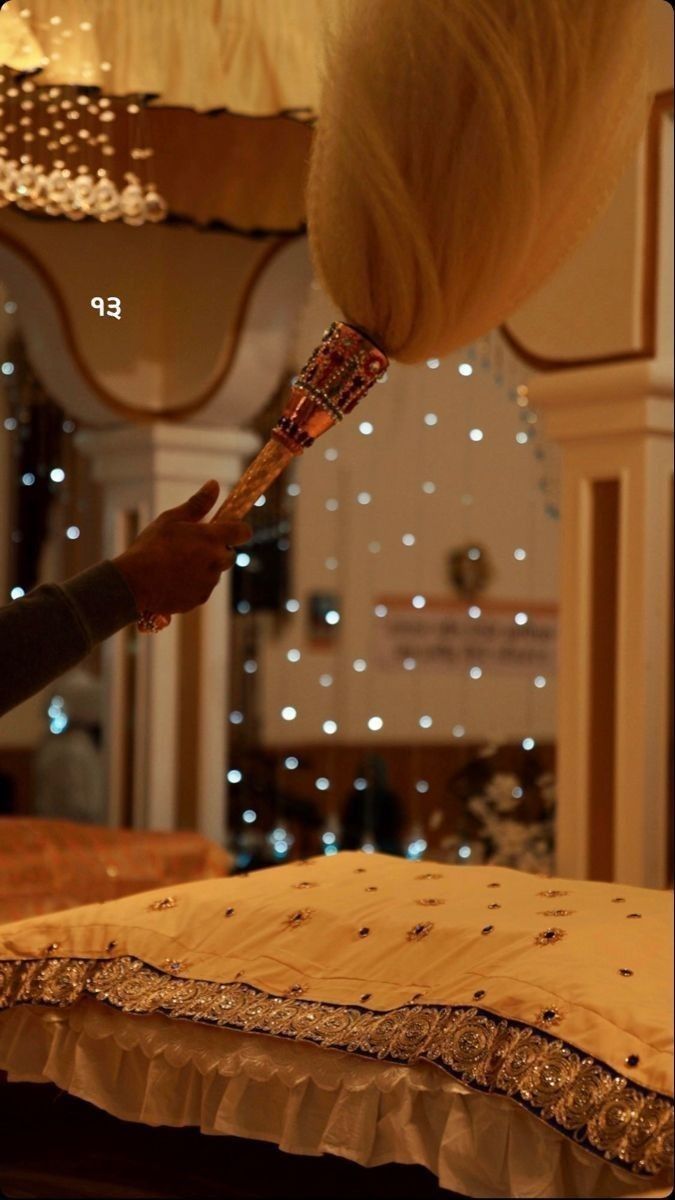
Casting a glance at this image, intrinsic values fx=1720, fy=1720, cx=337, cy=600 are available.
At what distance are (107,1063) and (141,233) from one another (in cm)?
188

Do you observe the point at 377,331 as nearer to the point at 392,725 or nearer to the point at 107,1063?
the point at 107,1063

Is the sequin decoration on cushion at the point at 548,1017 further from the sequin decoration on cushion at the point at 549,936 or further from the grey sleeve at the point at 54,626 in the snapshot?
the grey sleeve at the point at 54,626

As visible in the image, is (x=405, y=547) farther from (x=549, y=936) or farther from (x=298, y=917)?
(x=549, y=936)

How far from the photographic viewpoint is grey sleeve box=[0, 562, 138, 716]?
1.57 metres

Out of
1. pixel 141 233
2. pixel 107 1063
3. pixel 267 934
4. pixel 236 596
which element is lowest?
pixel 107 1063

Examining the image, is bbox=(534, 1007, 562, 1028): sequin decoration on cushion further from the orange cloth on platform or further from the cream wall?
the cream wall

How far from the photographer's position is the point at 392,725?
8.55 metres

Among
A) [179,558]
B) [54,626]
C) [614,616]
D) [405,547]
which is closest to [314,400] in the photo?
[179,558]

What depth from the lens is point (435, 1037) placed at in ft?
6.06

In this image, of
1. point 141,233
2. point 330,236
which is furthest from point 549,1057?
point 141,233

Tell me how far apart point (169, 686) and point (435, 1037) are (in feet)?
14.5

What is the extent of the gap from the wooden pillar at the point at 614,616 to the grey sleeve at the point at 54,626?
268cm

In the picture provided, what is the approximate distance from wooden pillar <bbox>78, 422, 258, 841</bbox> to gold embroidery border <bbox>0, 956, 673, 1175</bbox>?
3406mm

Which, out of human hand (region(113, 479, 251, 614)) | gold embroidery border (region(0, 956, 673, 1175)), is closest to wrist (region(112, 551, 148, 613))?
human hand (region(113, 479, 251, 614))
